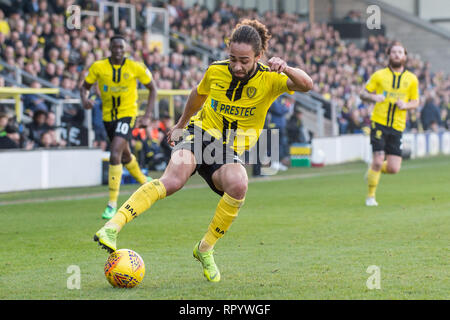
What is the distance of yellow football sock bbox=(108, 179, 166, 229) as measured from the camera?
20.8ft

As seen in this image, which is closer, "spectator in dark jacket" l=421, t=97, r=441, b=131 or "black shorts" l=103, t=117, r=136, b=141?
"black shorts" l=103, t=117, r=136, b=141

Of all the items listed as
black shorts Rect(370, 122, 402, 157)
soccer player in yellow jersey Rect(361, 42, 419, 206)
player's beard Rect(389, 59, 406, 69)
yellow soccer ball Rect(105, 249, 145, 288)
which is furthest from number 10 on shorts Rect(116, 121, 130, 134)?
yellow soccer ball Rect(105, 249, 145, 288)

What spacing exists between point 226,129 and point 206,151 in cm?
27

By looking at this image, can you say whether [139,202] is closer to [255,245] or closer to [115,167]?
[255,245]

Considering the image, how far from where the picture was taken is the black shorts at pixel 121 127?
11.7 metres

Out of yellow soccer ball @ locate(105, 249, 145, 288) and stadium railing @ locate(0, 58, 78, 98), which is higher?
stadium railing @ locate(0, 58, 78, 98)

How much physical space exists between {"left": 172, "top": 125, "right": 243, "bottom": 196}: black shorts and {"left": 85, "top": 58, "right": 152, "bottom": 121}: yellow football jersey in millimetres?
5054

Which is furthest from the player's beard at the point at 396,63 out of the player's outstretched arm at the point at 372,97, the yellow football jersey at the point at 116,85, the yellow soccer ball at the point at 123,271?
the yellow soccer ball at the point at 123,271

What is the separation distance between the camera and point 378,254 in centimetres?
787

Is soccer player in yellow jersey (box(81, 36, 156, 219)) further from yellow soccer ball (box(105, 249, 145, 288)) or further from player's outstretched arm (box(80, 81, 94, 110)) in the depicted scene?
yellow soccer ball (box(105, 249, 145, 288))

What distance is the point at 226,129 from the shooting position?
693cm
